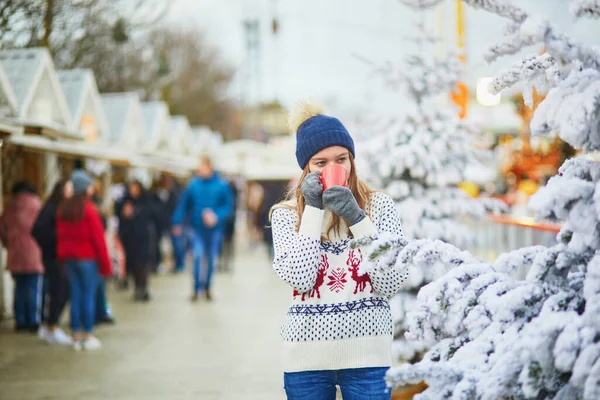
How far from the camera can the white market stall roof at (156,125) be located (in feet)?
72.5

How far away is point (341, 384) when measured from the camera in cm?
294

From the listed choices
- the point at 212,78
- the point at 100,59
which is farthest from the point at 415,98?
the point at 212,78

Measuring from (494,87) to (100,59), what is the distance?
634 inches

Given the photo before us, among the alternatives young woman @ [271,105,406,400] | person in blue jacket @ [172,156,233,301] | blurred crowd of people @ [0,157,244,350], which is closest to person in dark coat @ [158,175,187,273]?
blurred crowd of people @ [0,157,244,350]

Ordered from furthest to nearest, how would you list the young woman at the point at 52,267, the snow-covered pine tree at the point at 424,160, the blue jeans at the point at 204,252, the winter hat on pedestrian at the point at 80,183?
1. the blue jeans at the point at 204,252
2. the young woman at the point at 52,267
3. the winter hat on pedestrian at the point at 80,183
4. the snow-covered pine tree at the point at 424,160

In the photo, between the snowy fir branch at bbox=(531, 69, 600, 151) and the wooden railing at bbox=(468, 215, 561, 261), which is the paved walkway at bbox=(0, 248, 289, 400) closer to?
the wooden railing at bbox=(468, 215, 561, 261)

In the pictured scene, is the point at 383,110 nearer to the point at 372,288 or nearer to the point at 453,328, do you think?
the point at 372,288

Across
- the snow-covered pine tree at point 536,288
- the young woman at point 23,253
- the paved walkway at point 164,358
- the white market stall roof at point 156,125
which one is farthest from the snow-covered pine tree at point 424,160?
the white market stall roof at point 156,125

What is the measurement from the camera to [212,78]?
131ft

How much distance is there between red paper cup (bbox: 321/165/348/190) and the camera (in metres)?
2.88

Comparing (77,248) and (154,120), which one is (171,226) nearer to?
(154,120)

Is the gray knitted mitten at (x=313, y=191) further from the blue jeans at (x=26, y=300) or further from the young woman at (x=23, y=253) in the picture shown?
the blue jeans at (x=26, y=300)

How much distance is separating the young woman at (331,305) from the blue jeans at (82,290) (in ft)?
19.8

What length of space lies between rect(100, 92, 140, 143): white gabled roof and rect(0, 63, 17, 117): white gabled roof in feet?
26.4
